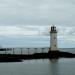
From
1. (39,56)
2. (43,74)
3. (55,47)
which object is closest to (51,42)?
(55,47)

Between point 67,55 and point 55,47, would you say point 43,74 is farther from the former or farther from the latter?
point 67,55

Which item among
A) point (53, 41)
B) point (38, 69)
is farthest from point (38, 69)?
point (53, 41)

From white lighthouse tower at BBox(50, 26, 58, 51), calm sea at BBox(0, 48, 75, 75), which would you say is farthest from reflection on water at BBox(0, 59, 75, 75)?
white lighthouse tower at BBox(50, 26, 58, 51)

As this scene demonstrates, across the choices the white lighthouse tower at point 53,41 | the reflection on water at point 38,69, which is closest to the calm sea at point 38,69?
the reflection on water at point 38,69

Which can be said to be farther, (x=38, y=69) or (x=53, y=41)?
(x=53, y=41)

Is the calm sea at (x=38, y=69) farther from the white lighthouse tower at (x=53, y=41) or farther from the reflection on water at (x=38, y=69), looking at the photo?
the white lighthouse tower at (x=53, y=41)

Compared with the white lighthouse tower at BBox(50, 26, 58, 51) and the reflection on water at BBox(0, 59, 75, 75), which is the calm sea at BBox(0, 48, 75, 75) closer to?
→ the reflection on water at BBox(0, 59, 75, 75)

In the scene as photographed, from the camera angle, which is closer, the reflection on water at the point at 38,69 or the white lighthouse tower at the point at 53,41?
the reflection on water at the point at 38,69

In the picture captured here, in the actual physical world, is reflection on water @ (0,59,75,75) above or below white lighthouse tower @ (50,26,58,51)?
below

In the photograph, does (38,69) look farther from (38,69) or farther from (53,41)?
(53,41)

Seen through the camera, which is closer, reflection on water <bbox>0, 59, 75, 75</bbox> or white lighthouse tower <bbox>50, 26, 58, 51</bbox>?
reflection on water <bbox>0, 59, 75, 75</bbox>

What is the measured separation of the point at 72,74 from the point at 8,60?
2487cm

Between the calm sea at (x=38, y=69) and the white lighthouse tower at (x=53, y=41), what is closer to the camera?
the calm sea at (x=38, y=69)

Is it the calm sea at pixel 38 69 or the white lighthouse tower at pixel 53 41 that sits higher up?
the white lighthouse tower at pixel 53 41
